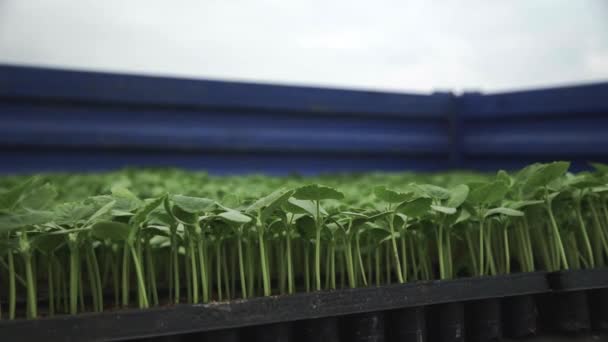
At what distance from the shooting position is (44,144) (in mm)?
2555

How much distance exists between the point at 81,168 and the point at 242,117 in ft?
2.80

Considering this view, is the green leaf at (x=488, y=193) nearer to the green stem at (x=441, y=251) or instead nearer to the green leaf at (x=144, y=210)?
the green stem at (x=441, y=251)

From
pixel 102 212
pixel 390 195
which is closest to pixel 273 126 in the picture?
pixel 390 195

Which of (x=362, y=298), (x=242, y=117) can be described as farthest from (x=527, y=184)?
(x=242, y=117)

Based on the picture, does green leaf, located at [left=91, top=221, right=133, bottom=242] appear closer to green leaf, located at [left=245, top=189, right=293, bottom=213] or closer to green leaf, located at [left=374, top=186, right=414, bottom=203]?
green leaf, located at [left=245, top=189, right=293, bottom=213]

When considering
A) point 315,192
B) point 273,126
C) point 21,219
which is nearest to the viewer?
point 21,219

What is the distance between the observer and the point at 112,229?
0.81 meters

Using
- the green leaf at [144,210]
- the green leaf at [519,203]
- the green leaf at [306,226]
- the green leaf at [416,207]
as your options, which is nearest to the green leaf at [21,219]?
the green leaf at [144,210]

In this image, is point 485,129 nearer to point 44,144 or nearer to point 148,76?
point 148,76

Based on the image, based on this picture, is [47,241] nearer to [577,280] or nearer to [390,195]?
[390,195]

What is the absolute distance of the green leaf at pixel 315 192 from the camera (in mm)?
853

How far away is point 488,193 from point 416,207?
0.15 m

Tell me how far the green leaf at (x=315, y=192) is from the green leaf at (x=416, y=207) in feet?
0.49

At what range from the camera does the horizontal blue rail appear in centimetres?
255
